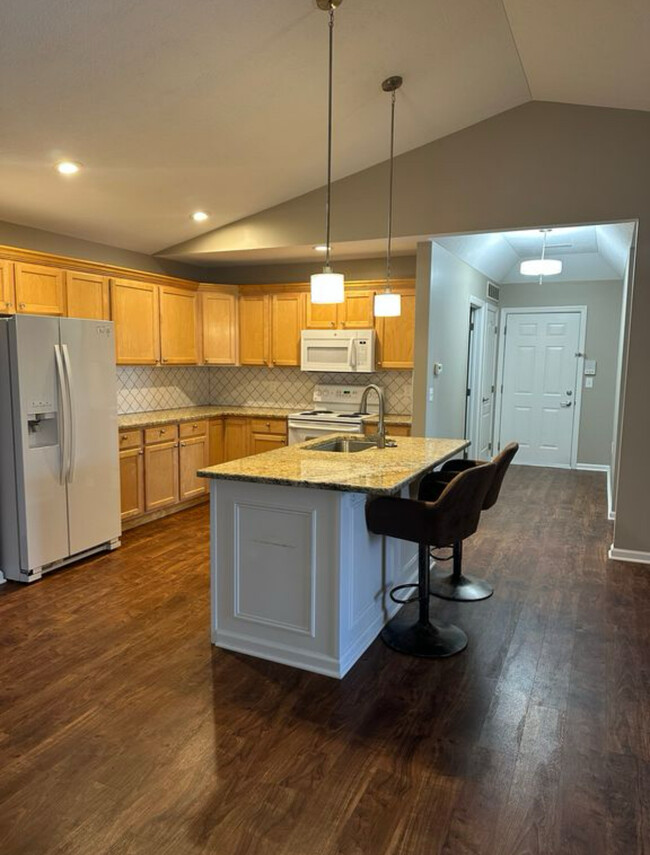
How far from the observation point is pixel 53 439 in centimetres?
380

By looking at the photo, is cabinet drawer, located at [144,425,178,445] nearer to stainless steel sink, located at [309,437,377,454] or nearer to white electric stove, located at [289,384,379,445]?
white electric stove, located at [289,384,379,445]

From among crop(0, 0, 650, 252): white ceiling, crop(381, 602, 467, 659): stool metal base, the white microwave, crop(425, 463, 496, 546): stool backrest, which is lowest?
crop(381, 602, 467, 659): stool metal base

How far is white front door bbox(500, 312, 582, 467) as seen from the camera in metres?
7.57

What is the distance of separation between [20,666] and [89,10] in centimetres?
292

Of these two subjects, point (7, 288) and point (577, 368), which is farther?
point (577, 368)

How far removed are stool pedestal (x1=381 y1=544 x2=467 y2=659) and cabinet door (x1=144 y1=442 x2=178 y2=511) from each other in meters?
2.62

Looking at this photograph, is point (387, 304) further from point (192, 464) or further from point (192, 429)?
point (192, 464)

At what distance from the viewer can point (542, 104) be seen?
4020mm

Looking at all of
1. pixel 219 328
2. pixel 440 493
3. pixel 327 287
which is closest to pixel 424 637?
pixel 440 493

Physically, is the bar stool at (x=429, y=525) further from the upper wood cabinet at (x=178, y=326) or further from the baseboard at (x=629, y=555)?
the upper wood cabinet at (x=178, y=326)

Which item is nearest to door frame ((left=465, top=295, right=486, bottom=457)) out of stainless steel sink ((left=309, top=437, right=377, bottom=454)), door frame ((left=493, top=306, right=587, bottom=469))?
door frame ((left=493, top=306, right=587, bottom=469))

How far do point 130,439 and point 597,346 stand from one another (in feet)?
19.1

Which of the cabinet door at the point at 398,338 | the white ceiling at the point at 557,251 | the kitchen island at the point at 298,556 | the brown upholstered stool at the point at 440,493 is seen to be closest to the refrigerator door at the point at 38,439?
the kitchen island at the point at 298,556

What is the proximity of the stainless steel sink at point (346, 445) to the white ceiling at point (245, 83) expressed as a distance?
80.5 inches
